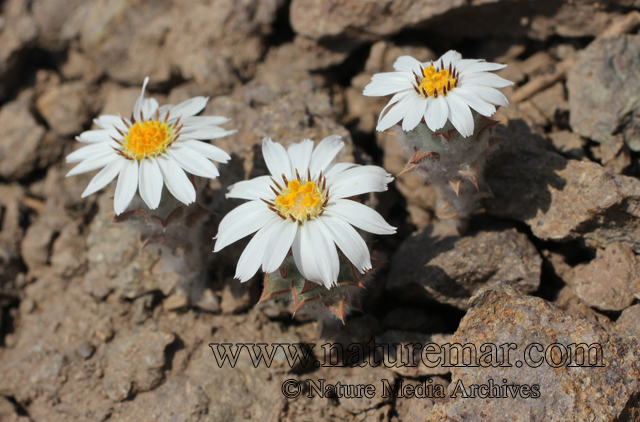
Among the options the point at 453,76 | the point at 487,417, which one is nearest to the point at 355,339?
the point at 487,417

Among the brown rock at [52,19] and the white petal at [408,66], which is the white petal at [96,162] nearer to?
the white petal at [408,66]

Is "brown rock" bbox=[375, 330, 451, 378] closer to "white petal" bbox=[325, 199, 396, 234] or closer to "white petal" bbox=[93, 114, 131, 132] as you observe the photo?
"white petal" bbox=[325, 199, 396, 234]

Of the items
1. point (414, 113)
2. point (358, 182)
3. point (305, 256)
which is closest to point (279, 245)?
point (305, 256)

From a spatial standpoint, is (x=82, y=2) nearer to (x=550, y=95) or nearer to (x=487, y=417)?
(x=550, y=95)

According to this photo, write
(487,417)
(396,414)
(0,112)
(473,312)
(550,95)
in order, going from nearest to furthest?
(487,417) < (473,312) < (396,414) < (550,95) < (0,112)

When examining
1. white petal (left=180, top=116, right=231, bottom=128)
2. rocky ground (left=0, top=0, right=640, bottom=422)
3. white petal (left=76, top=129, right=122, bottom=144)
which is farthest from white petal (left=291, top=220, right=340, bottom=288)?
white petal (left=76, top=129, right=122, bottom=144)

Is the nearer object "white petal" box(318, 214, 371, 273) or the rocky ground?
"white petal" box(318, 214, 371, 273)
